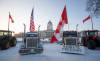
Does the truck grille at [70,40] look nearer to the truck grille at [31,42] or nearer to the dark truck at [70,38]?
the dark truck at [70,38]

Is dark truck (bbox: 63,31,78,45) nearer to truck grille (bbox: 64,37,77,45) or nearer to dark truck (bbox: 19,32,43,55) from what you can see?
truck grille (bbox: 64,37,77,45)

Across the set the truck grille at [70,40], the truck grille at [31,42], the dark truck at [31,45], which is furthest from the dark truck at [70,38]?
the truck grille at [31,42]

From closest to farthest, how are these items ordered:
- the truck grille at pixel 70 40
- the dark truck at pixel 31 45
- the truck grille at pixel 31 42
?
the dark truck at pixel 31 45
the truck grille at pixel 31 42
the truck grille at pixel 70 40

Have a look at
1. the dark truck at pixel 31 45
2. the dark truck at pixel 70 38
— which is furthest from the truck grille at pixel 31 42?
the dark truck at pixel 70 38

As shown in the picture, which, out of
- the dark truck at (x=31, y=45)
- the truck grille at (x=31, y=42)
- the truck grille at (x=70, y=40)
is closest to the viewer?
the dark truck at (x=31, y=45)

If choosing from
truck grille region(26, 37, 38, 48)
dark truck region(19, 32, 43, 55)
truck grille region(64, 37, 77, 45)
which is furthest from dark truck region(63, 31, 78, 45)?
truck grille region(26, 37, 38, 48)

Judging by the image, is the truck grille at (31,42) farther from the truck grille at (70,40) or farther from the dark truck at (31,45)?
the truck grille at (70,40)

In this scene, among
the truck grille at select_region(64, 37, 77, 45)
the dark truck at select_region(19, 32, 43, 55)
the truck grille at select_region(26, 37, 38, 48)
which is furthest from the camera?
the truck grille at select_region(64, 37, 77, 45)

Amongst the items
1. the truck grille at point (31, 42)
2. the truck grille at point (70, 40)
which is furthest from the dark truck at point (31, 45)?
the truck grille at point (70, 40)

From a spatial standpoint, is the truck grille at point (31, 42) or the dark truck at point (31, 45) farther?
the truck grille at point (31, 42)

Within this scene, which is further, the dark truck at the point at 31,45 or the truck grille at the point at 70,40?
the truck grille at the point at 70,40

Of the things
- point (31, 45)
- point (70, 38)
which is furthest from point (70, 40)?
point (31, 45)

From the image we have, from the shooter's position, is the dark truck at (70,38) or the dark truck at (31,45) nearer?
the dark truck at (31,45)

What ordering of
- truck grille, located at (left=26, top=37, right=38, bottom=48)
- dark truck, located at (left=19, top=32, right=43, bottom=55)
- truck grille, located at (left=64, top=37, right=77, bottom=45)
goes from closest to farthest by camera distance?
1. dark truck, located at (left=19, top=32, right=43, bottom=55)
2. truck grille, located at (left=26, top=37, right=38, bottom=48)
3. truck grille, located at (left=64, top=37, right=77, bottom=45)
